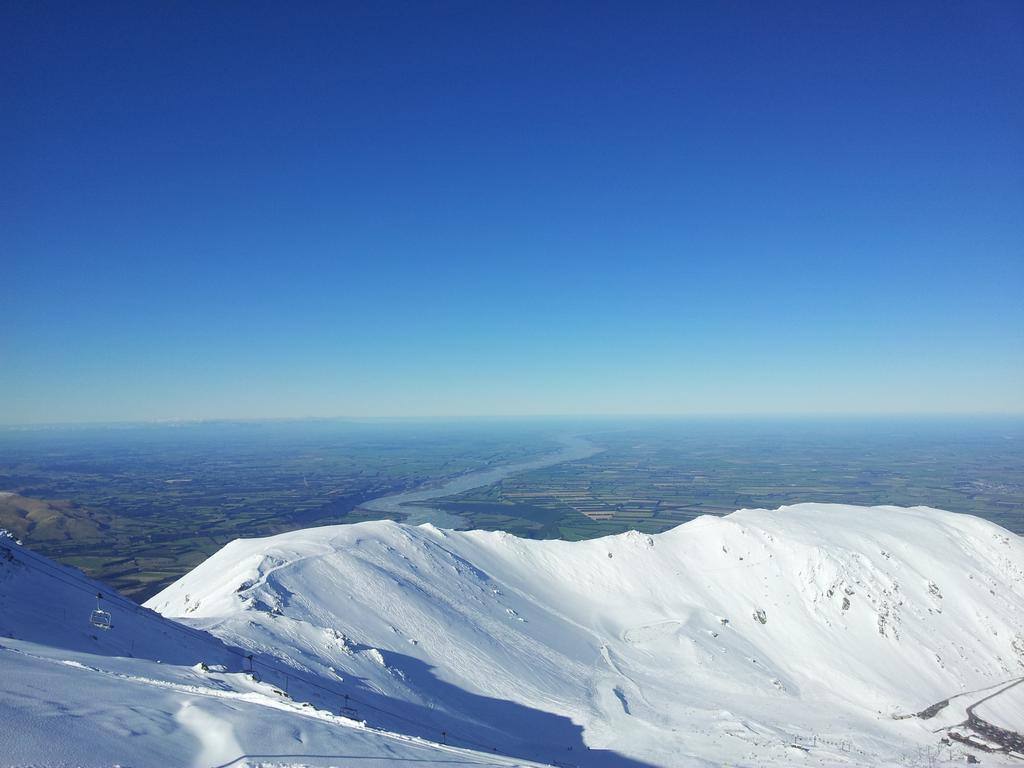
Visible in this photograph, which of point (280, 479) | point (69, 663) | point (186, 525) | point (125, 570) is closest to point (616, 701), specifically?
point (69, 663)

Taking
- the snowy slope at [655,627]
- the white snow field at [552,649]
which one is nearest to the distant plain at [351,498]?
the snowy slope at [655,627]

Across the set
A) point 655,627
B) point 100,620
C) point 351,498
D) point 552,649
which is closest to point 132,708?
point 100,620

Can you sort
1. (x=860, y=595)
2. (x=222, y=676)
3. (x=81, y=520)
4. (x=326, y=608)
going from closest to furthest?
(x=222, y=676)
(x=326, y=608)
(x=860, y=595)
(x=81, y=520)

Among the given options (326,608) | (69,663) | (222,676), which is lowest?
(326,608)

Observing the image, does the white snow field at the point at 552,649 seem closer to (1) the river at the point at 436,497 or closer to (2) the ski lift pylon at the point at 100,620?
(2) the ski lift pylon at the point at 100,620

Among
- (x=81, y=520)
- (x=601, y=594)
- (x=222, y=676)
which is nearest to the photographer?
(x=222, y=676)

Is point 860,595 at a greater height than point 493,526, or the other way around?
point 860,595

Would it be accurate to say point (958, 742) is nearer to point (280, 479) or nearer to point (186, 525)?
point (186, 525)
